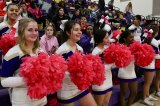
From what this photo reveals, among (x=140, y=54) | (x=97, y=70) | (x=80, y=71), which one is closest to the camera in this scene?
(x=80, y=71)

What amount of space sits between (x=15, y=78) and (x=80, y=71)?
1.96 ft

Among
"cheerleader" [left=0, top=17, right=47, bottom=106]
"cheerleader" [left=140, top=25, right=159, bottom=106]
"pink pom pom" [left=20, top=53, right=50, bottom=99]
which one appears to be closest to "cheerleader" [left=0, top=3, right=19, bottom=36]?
"cheerleader" [left=0, top=17, right=47, bottom=106]

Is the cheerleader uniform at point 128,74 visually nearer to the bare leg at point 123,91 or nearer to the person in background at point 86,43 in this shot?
the bare leg at point 123,91

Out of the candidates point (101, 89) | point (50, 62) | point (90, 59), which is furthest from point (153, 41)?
point (50, 62)

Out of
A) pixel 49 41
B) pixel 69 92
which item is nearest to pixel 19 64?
pixel 69 92

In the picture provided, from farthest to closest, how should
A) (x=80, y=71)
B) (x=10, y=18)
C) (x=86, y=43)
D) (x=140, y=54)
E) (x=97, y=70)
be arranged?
(x=86, y=43)
(x=140, y=54)
(x=10, y=18)
(x=97, y=70)
(x=80, y=71)

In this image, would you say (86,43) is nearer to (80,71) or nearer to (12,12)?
(12,12)

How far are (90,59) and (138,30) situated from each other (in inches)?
142

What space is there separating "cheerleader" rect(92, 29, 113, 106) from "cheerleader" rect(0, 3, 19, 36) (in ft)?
3.32

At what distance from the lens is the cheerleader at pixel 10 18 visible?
305 centimetres

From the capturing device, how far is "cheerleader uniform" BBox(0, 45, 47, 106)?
6.59 ft

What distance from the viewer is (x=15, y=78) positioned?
2.01 meters

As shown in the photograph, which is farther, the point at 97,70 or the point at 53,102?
the point at 53,102

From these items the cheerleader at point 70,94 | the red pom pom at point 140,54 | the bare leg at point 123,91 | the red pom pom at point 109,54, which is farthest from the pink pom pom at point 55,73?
the bare leg at point 123,91
